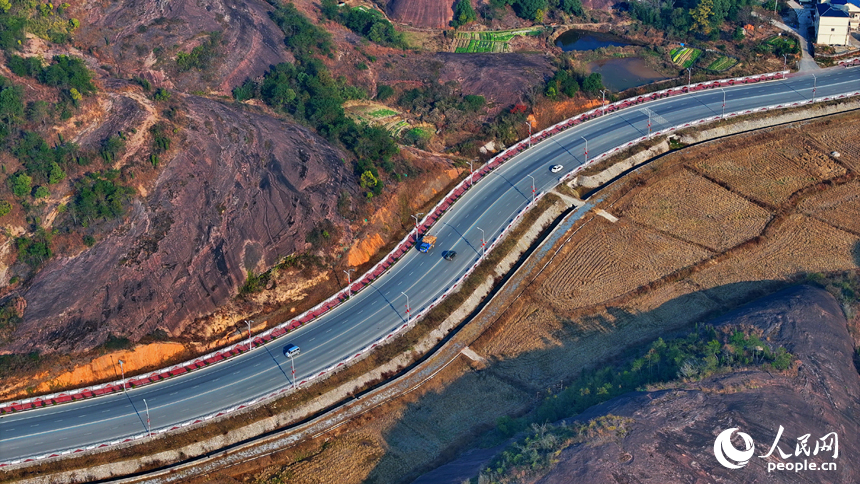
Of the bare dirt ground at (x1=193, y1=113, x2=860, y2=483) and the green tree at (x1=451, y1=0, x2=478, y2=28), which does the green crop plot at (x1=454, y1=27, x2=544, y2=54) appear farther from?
the bare dirt ground at (x1=193, y1=113, x2=860, y2=483)

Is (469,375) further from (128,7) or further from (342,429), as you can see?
(128,7)

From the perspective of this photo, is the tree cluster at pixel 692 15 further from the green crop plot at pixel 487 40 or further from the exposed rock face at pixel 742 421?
the exposed rock face at pixel 742 421

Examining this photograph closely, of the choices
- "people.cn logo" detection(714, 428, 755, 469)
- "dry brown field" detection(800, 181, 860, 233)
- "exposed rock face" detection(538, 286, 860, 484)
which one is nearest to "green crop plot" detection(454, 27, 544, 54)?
"dry brown field" detection(800, 181, 860, 233)

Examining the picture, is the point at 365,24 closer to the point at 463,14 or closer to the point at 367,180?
the point at 463,14

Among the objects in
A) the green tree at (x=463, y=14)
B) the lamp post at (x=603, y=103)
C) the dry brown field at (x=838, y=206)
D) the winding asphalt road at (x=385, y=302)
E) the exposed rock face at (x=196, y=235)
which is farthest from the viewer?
the green tree at (x=463, y=14)

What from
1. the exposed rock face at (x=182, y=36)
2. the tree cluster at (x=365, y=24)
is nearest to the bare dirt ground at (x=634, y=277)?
the tree cluster at (x=365, y=24)

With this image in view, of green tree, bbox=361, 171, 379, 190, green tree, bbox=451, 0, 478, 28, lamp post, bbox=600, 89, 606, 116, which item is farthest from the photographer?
green tree, bbox=451, 0, 478, 28

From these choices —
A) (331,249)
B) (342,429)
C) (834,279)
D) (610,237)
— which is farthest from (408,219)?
(834,279)

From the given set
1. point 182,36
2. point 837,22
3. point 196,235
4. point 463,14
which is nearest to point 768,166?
point 837,22
